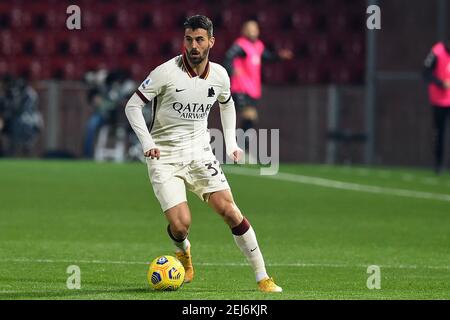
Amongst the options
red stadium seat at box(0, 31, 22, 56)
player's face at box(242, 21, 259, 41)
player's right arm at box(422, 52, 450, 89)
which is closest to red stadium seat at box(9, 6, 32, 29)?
red stadium seat at box(0, 31, 22, 56)

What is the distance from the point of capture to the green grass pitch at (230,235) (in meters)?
9.95

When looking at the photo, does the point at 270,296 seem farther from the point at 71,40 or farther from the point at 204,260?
the point at 71,40

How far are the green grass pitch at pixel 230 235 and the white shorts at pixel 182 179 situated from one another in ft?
2.22

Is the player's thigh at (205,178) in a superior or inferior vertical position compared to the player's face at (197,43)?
inferior

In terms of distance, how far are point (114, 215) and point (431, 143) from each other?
11.5 metres

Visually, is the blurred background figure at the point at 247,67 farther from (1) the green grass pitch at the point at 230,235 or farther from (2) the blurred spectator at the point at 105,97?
(2) the blurred spectator at the point at 105,97

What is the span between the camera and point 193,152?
384 inches

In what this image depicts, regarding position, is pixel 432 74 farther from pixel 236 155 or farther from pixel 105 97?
pixel 236 155

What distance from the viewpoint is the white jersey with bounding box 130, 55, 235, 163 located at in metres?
9.59

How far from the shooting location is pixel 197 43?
372 inches

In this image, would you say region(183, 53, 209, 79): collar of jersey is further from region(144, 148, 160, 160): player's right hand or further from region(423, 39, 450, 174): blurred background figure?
region(423, 39, 450, 174): blurred background figure

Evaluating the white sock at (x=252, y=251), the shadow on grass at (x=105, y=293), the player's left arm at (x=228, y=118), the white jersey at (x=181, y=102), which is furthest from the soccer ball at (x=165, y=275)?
the player's left arm at (x=228, y=118)

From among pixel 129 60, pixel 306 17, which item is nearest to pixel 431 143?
pixel 306 17

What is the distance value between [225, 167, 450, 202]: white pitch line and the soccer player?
924 cm
